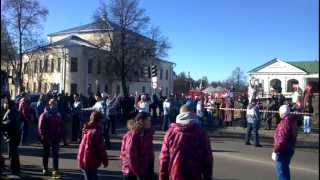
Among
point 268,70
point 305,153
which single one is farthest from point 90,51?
point 305,153

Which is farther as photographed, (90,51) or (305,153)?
(90,51)

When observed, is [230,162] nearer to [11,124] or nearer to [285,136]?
[285,136]

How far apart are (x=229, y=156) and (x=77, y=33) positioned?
257 feet

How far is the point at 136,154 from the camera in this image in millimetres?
8562

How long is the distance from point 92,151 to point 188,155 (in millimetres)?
2687

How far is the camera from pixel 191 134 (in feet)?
24.9

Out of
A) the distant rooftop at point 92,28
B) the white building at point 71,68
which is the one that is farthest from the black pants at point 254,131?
the white building at point 71,68

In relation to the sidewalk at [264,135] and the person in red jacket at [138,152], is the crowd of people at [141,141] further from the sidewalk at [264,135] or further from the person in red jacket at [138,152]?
the sidewalk at [264,135]

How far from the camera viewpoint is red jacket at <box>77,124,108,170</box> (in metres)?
9.74

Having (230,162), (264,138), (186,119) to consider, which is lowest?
(230,162)

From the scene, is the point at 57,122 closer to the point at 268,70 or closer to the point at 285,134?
the point at 285,134

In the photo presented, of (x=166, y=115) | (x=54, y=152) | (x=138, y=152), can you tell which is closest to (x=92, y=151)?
(x=138, y=152)

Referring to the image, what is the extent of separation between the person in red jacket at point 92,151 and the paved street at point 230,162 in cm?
309

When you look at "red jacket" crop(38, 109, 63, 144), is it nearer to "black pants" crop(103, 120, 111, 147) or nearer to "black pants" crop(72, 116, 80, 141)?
"black pants" crop(103, 120, 111, 147)
